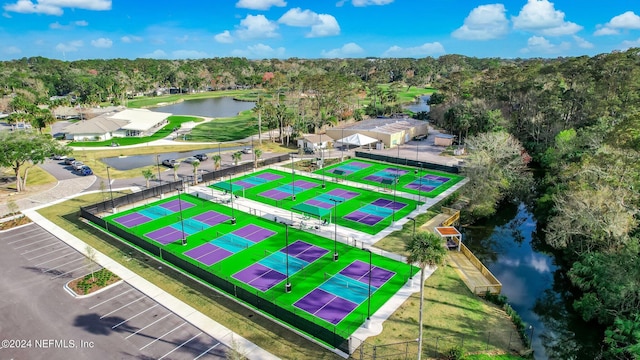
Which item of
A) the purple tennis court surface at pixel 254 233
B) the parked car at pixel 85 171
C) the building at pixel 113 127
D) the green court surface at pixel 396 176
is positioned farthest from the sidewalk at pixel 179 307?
the building at pixel 113 127

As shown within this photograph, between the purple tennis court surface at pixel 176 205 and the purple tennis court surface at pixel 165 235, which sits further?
the purple tennis court surface at pixel 176 205

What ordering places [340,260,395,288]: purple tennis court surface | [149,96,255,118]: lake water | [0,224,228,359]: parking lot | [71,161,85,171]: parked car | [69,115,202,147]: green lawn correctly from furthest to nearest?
1. [149,96,255,118]: lake water
2. [69,115,202,147]: green lawn
3. [71,161,85,171]: parked car
4. [340,260,395,288]: purple tennis court surface
5. [0,224,228,359]: parking lot

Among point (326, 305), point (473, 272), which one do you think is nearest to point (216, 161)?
point (326, 305)

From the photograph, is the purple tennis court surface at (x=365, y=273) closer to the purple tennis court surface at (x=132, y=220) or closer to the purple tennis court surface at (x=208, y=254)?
the purple tennis court surface at (x=208, y=254)

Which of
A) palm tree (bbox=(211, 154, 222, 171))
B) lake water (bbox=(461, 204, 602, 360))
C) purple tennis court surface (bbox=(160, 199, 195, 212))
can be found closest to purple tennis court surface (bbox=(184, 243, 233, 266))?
purple tennis court surface (bbox=(160, 199, 195, 212))

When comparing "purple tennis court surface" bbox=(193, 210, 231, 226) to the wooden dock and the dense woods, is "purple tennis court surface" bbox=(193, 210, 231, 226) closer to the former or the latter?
the wooden dock

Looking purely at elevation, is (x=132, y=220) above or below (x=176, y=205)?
below

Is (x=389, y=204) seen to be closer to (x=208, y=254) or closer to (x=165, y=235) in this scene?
(x=208, y=254)
